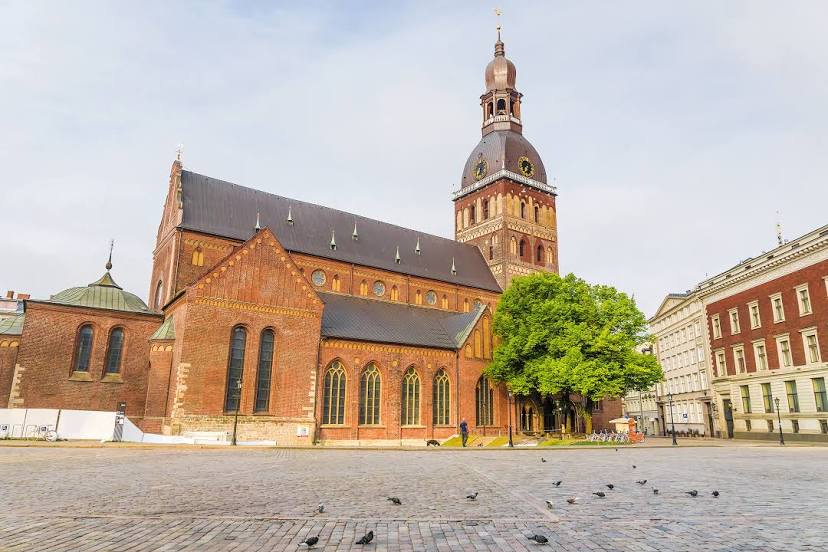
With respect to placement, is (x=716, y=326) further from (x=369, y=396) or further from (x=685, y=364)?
(x=369, y=396)

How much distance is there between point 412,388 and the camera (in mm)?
43969

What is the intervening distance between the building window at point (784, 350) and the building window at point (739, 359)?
4.88 metres

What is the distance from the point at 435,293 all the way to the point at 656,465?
3450 centimetres

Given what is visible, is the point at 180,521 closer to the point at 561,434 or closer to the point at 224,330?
the point at 224,330

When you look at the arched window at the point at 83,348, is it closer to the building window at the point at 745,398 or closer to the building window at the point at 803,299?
the building window at the point at 803,299

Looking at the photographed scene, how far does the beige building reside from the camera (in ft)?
187

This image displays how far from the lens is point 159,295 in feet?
144

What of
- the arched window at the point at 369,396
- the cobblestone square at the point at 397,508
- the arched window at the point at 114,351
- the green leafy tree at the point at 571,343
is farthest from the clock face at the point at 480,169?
the cobblestone square at the point at 397,508

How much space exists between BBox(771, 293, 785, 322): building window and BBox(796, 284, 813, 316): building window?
1835 mm

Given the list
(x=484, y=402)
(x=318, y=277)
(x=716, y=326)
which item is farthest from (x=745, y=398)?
(x=318, y=277)

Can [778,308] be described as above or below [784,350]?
above

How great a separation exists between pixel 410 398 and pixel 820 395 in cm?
2975

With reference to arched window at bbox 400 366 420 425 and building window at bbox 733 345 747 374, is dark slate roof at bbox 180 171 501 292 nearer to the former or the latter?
arched window at bbox 400 366 420 425

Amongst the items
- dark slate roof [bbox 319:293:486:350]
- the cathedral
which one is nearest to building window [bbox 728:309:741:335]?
the cathedral
